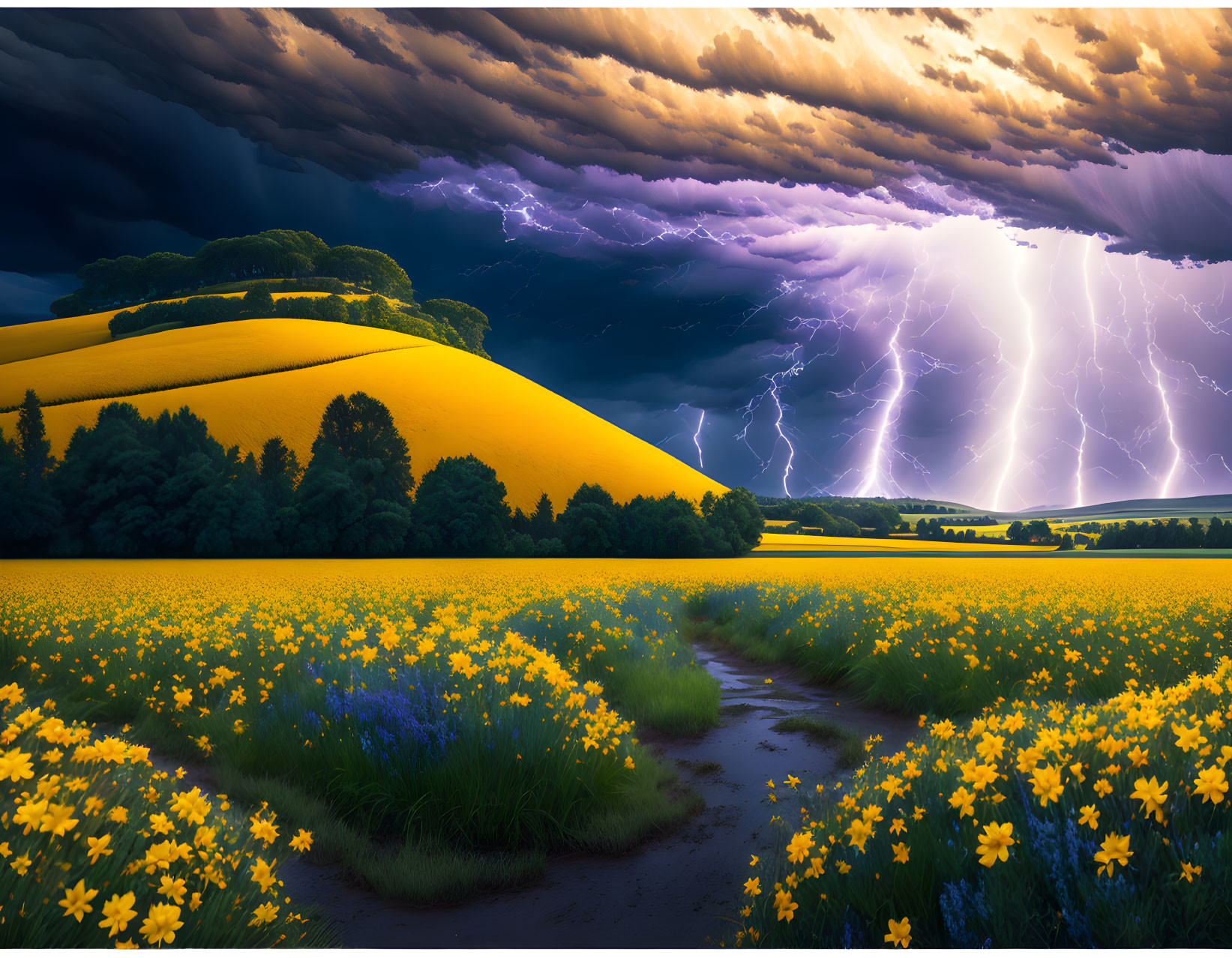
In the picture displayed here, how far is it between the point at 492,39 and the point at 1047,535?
54945 millimetres

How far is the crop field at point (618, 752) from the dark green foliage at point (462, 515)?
23.7m

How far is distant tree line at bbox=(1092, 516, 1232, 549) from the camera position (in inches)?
1368

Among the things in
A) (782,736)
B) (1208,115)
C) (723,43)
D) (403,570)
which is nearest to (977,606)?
(782,736)

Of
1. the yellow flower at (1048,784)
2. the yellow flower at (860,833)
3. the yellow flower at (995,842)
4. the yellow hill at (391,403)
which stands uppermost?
the yellow hill at (391,403)

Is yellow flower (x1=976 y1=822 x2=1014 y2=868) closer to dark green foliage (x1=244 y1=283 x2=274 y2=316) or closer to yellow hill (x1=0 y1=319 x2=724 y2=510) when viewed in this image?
yellow hill (x1=0 y1=319 x2=724 y2=510)

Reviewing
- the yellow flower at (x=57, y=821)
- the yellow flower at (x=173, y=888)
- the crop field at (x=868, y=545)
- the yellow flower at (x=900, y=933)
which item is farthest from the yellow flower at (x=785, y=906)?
the crop field at (x=868, y=545)

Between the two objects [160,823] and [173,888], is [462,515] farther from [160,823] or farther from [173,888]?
[173,888]

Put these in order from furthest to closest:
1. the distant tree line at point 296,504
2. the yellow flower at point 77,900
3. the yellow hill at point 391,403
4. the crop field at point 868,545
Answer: the crop field at point 868,545, the yellow hill at point 391,403, the distant tree line at point 296,504, the yellow flower at point 77,900

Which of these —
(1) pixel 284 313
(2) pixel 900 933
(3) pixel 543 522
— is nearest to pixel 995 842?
(2) pixel 900 933

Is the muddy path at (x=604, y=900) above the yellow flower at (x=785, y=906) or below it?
below

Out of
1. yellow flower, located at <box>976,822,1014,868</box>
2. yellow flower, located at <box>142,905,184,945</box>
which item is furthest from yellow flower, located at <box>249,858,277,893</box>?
yellow flower, located at <box>976,822,1014,868</box>

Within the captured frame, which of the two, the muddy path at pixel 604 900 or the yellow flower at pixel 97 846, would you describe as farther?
the muddy path at pixel 604 900

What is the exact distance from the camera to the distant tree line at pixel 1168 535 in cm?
3475

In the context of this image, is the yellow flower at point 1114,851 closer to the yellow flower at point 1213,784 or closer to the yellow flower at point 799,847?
the yellow flower at point 1213,784
